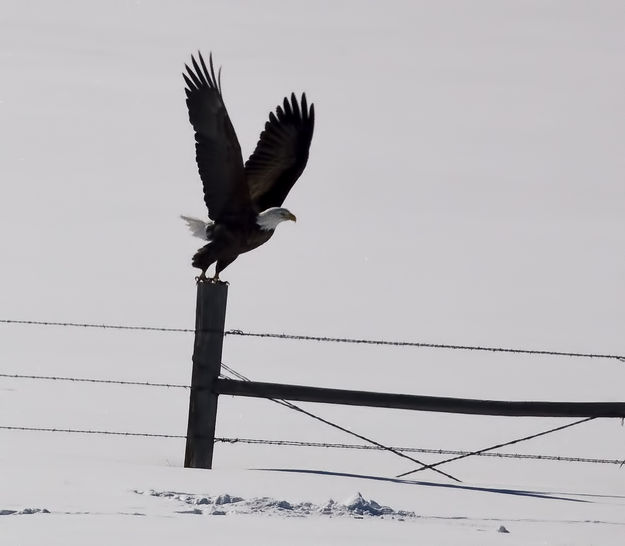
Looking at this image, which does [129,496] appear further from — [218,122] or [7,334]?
[7,334]

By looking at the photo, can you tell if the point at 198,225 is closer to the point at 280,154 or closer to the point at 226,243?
A: the point at 226,243

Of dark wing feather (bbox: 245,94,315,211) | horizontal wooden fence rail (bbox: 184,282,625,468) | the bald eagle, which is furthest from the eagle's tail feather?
horizontal wooden fence rail (bbox: 184,282,625,468)

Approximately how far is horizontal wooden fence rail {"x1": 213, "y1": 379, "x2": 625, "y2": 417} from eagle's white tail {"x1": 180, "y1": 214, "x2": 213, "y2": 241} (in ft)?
6.69

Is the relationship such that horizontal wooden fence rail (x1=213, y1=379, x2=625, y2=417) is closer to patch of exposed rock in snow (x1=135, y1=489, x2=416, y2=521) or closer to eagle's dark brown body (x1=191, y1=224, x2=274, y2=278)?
patch of exposed rock in snow (x1=135, y1=489, x2=416, y2=521)

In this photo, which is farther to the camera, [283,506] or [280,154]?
[280,154]

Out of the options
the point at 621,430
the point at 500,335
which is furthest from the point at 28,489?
the point at 500,335

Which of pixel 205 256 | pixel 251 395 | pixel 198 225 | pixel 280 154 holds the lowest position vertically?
pixel 251 395

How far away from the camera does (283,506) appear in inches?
200

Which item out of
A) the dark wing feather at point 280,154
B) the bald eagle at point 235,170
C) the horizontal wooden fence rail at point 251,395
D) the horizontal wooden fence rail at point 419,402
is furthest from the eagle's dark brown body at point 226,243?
the horizontal wooden fence rail at point 419,402

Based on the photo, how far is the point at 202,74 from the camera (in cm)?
756

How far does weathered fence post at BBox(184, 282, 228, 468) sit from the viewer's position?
645cm

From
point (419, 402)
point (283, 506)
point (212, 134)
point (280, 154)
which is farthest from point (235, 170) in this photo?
point (283, 506)

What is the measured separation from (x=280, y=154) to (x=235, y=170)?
108 centimetres

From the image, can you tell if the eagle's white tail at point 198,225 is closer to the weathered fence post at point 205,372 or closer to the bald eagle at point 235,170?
the bald eagle at point 235,170
